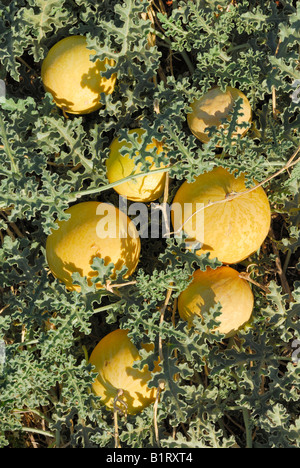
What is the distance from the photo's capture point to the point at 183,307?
276cm

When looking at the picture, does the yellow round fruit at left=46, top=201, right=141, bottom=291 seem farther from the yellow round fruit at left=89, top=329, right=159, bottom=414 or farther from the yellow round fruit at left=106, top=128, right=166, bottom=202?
the yellow round fruit at left=89, top=329, right=159, bottom=414

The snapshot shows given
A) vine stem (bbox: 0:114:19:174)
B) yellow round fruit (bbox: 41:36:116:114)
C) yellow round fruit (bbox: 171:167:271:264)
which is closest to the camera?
vine stem (bbox: 0:114:19:174)

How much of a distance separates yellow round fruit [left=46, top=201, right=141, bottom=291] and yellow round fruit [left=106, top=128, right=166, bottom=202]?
0.16 metres

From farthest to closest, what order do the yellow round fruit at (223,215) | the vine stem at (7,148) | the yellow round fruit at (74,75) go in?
the yellow round fruit at (74,75), the yellow round fruit at (223,215), the vine stem at (7,148)

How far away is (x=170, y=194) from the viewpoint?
296 cm

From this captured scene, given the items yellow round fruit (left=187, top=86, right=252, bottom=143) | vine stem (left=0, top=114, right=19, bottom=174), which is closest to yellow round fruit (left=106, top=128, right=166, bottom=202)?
yellow round fruit (left=187, top=86, right=252, bottom=143)

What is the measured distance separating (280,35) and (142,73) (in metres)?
0.78

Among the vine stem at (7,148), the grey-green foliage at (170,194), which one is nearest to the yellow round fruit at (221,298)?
the grey-green foliage at (170,194)

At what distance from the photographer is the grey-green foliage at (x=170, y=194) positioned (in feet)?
8.51

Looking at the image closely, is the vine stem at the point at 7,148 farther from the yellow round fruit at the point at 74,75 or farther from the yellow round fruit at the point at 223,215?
the yellow round fruit at the point at 223,215

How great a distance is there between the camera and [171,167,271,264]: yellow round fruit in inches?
102

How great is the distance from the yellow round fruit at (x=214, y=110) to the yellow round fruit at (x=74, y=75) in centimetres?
54
